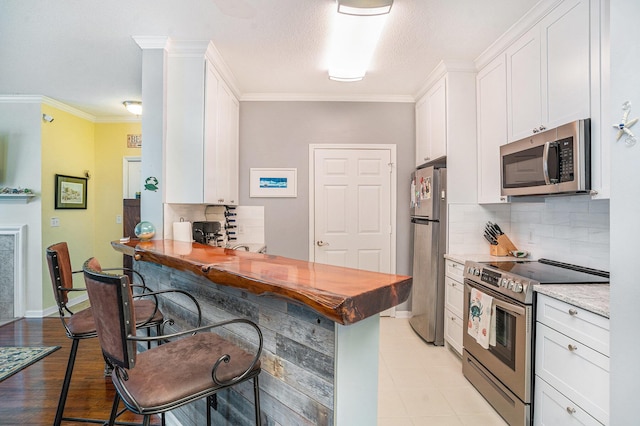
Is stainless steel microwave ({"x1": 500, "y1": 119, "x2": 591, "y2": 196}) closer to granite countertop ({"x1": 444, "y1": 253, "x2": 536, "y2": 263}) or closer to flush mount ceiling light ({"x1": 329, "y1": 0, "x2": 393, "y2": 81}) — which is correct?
granite countertop ({"x1": 444, "y1": 253, "x2": 536, "y2": 263})

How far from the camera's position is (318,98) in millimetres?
4145

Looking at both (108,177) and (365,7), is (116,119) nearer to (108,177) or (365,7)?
(108,177)

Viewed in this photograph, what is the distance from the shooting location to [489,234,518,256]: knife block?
3.14 metres

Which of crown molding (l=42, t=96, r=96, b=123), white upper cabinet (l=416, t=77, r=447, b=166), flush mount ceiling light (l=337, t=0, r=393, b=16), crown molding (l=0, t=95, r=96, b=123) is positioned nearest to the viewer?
flush mount ceiling light (l=337, t=0, r=393, b=16)

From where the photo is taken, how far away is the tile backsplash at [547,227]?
2.33 metres

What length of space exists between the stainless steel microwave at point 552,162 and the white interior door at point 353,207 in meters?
1.67

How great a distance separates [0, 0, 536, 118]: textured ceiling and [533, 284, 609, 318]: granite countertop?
6.11 feet

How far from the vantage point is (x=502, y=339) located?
2.19 metres

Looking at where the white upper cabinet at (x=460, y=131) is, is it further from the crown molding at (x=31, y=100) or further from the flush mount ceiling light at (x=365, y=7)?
the crown molding at (x=31, y=100)

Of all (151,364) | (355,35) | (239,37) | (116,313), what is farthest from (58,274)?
(355,35)

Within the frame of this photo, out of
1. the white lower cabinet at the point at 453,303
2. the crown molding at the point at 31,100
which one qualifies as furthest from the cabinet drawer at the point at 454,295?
the crown molding at the point at 31,100

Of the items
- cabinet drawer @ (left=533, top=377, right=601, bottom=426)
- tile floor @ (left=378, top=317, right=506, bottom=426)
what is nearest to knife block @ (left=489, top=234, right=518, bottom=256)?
tile floor @ (left=378, top=317, right=506, bottom=426)

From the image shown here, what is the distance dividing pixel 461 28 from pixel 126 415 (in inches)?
141

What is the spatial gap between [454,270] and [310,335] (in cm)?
236
